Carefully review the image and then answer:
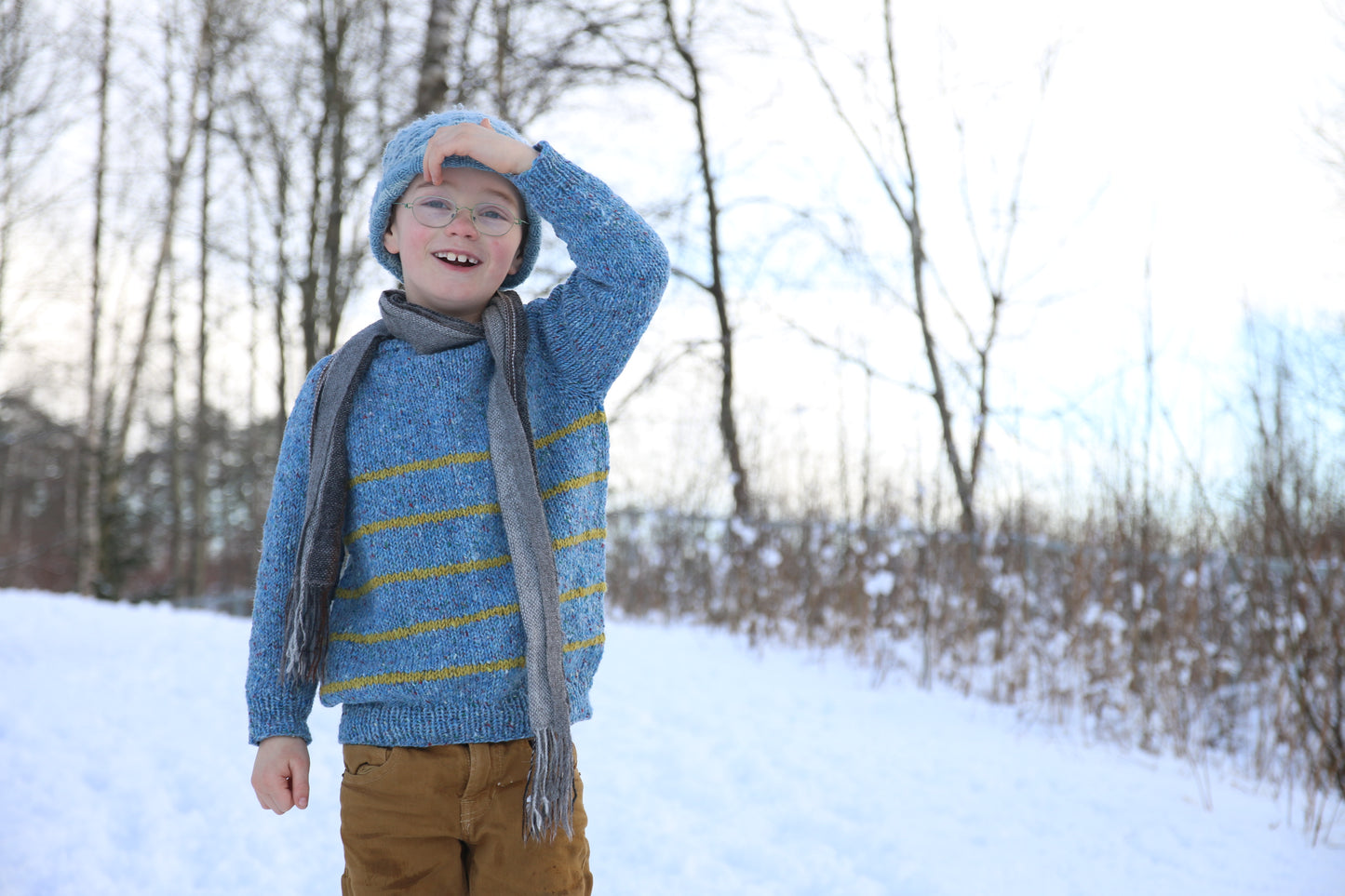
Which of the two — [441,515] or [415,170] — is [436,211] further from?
[441,515]

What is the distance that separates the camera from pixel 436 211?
1376mm

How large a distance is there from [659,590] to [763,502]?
155 cm

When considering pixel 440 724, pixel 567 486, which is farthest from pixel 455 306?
pixel 440 724

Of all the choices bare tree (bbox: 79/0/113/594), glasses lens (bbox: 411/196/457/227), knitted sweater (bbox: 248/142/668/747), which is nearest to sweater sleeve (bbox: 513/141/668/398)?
knitted sweater (bbox: 248/142/668/747)

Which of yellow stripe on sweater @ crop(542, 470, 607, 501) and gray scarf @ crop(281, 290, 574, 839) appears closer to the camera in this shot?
gray scarf @ crop(281, 290, 574, 839)

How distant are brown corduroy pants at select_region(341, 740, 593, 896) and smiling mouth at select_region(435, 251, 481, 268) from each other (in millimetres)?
721

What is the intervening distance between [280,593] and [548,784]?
A: 0.52m

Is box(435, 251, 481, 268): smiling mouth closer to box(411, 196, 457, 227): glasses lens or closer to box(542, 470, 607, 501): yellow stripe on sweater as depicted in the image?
box(411, 196, 457, 227): glasses lens

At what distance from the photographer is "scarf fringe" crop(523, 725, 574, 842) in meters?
1.23

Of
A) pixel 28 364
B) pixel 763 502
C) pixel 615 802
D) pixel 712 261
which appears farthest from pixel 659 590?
pixel 28 364

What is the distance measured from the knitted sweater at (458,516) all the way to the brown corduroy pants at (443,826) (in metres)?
0.03

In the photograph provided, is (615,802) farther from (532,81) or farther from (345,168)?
(345,168)

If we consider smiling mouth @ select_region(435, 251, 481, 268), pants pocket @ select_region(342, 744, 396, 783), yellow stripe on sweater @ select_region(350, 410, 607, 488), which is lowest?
pants pocket @ select_region(342, 744, 396, 783)

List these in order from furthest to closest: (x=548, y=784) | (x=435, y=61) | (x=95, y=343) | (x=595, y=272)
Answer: (x=95, y=343), (x=435, y=61), (x=595, y=272), (x=548, y=784)
